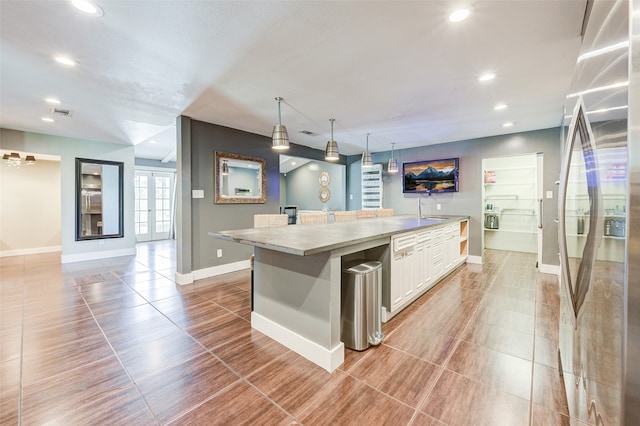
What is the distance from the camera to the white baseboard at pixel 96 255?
17.7 feet

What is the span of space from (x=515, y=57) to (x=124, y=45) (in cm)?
330

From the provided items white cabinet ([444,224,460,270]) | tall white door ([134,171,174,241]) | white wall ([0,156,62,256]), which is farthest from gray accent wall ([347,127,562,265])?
white wall ([0,156,62,256])

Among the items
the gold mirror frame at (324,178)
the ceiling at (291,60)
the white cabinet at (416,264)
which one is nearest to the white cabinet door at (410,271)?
the white cabinet at (416,264)

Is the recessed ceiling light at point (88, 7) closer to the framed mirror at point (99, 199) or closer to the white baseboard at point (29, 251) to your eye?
the framed mirror at point (99, 199)

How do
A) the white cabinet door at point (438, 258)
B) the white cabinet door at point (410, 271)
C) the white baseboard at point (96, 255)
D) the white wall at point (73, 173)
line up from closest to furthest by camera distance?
1. the white cabinet door at point (410, 271)
2. the white cabinet door at point (438, 258)
3. the white wall at point (73, 173)
4. the white baseboard at point (96, 255)

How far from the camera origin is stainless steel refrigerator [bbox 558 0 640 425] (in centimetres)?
57

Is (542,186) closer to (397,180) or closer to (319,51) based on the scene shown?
(397,180)

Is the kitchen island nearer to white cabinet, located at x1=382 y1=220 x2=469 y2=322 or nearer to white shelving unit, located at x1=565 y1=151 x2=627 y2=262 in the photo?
white cabinet, located at x1=382 y1=220 x2=469 y2=322

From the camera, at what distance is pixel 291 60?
7.82 feet

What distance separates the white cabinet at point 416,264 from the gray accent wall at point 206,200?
2.96 meters

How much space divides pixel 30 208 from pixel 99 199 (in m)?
1.84

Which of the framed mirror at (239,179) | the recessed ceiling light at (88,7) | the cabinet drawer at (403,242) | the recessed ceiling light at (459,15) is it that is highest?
the recessed ceiling light at (459,15)

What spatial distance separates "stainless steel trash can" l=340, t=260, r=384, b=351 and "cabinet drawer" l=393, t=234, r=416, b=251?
48cm

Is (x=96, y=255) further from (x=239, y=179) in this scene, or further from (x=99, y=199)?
(x=239, y=179)
